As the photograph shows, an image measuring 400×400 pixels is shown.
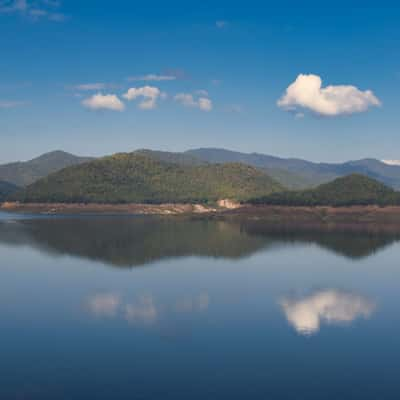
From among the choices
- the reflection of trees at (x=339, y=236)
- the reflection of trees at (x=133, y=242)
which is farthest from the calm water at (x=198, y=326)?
the reflection of trees at (x=339, y=236)

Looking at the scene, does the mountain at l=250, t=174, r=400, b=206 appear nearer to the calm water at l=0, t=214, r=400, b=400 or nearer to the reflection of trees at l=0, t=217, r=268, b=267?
the reflection of trees at l=0, t=217, r=268, b=267

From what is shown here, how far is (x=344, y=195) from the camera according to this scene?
486ft

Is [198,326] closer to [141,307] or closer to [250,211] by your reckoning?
[141,307]

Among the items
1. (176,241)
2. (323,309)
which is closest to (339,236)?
(176,241)

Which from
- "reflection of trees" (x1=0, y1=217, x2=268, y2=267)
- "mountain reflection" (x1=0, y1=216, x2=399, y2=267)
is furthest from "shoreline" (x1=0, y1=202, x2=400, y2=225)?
"reflection of trees" (x1=0, y1=217, x2=268, y2=267)

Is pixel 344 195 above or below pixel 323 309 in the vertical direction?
above

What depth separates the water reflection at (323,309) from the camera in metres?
34.5

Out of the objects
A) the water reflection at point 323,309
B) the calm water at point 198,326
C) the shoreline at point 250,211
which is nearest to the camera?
the calm water at point 198,326

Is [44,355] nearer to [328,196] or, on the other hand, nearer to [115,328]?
[115,328]

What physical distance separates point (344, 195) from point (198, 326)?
4825 inches

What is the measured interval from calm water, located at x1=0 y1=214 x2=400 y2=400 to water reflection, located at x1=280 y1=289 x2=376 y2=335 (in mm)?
139

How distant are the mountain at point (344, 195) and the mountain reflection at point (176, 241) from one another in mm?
30283

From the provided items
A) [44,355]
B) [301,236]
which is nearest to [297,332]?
[44,355]

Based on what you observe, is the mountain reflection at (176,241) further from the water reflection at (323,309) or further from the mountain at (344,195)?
the mountain at (344,195)
